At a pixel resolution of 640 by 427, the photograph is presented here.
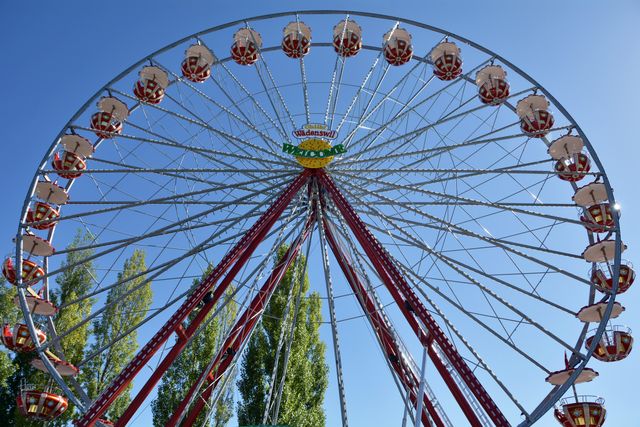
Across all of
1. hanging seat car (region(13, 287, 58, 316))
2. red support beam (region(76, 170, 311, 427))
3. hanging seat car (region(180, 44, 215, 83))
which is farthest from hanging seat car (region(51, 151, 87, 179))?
red support beam (region(76, 170, 311, 427))

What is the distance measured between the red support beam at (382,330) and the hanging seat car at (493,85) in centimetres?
565

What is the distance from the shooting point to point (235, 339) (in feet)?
45.0

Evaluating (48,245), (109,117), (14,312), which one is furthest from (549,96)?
(14,312)

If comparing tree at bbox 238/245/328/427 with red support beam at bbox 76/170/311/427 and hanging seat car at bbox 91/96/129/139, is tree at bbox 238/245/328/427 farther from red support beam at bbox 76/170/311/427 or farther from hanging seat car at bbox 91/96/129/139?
hanging seat car at bbox 91/96/129/139

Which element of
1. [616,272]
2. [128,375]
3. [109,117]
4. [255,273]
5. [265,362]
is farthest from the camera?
[265,362]

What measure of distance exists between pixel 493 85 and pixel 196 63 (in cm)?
818

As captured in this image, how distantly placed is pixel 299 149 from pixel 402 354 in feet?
17.3

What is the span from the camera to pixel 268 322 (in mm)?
21281

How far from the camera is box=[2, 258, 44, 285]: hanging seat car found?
13352mm

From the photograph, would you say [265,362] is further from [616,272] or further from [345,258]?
[616,272]

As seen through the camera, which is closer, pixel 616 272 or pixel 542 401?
pixel 542 401

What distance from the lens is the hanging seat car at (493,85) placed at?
1580 centimetres

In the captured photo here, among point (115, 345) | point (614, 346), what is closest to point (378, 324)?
point (614, 346)

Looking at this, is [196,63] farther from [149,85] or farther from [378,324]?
[378,324]
